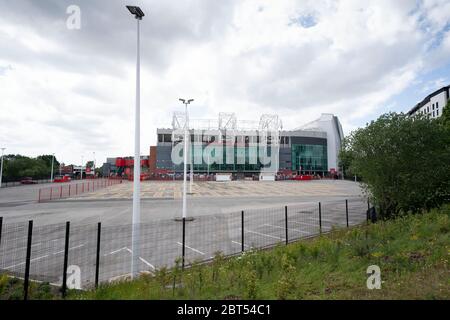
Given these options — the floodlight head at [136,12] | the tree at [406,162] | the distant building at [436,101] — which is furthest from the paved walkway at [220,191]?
the distant building at [436,101]

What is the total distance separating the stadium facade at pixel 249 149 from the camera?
328 feet

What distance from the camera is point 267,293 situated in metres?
5.07

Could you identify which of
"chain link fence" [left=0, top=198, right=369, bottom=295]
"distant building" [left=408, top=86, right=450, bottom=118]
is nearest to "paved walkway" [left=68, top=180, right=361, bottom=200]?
"chain link fence" [left=0, top=198, right=369, bottom=295]

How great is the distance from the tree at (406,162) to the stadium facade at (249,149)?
85.7 m

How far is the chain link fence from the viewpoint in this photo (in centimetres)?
804

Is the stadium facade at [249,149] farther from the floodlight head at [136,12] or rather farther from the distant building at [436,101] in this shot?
the floodlight head at [136,12]

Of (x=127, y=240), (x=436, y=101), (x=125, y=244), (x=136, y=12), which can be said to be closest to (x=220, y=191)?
(x=127, y=240)

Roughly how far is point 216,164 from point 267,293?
313ft

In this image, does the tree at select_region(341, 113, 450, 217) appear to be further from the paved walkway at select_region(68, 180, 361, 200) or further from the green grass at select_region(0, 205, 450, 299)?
the paved walkway at select_region(68, 180, 361, 200)

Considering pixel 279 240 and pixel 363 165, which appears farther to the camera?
pixel 363 165
